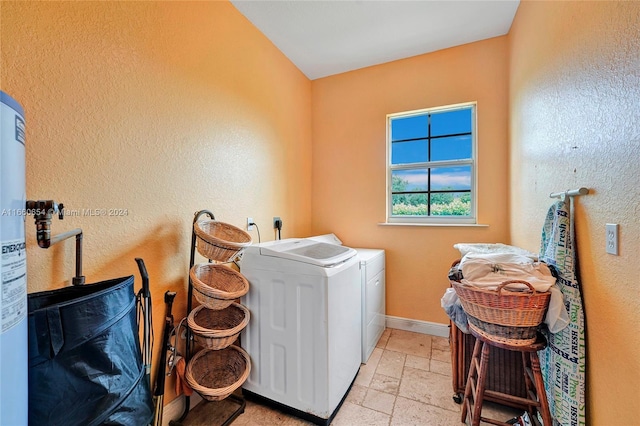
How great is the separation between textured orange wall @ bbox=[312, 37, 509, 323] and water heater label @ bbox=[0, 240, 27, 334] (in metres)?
2.56

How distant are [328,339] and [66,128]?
5.34ft

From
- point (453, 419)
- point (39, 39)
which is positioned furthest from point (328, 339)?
point (39, 39)

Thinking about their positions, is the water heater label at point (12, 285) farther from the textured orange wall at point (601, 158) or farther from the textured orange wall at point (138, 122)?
the textured orange wall at point (601, 158)

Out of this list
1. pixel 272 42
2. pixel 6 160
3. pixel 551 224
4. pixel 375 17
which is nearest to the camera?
pixel 6 160

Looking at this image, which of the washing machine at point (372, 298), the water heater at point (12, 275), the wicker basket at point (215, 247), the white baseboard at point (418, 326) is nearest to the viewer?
the water heater at point (12, 275)

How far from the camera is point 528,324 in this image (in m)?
1.14

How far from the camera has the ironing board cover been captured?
3.48ft

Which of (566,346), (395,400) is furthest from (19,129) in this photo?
(395,400)

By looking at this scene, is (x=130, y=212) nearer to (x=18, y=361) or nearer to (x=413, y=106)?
(x=18, y=361)

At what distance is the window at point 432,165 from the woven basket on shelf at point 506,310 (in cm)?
153

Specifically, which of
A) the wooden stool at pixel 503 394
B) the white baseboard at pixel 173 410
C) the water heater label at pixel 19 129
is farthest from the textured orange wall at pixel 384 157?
the water heater label at pixel 19 129

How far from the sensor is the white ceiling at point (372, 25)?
204 cm

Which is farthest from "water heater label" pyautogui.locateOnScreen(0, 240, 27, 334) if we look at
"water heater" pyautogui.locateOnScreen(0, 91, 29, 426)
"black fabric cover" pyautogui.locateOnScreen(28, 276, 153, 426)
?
"black fabric cover" pyautogui.locateOnScreen(28, 276, 153, 426)

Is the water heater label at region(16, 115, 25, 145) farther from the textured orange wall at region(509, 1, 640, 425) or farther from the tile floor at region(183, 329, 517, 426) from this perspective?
the textured orange wall at region(509, 1, 640, 425)
